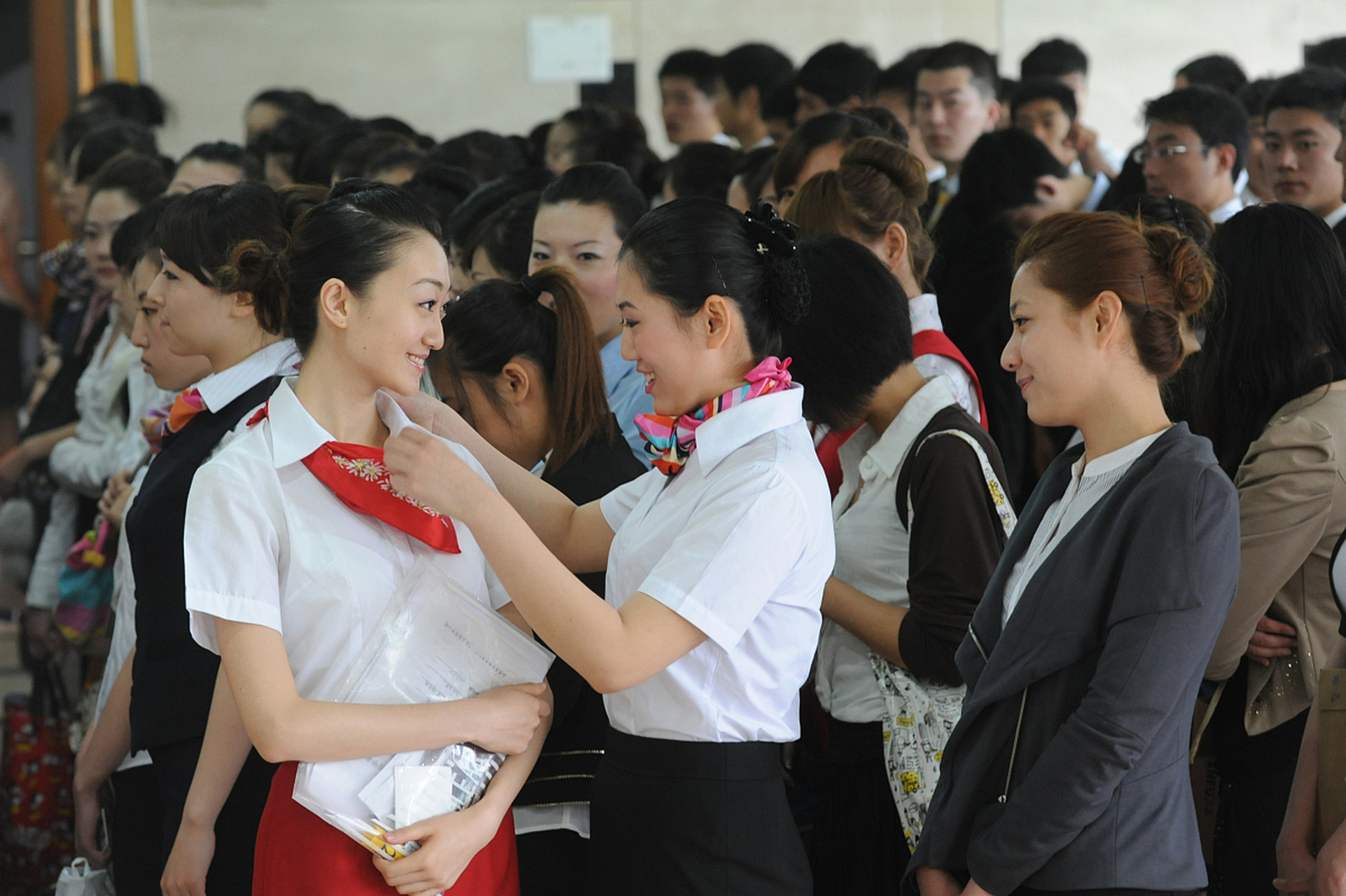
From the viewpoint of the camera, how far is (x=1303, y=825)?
1.94m

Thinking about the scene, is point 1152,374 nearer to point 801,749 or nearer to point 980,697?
point 980,697

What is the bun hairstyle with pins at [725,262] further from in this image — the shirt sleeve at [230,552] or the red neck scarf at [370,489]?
the shirt sleeve at [230,552]

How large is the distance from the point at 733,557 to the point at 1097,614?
47 cm

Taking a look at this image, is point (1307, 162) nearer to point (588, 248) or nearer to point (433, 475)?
point (588, 248)

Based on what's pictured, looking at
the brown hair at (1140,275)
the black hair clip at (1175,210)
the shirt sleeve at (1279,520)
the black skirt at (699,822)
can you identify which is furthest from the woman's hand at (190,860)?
the black hair clip at (1175,210)

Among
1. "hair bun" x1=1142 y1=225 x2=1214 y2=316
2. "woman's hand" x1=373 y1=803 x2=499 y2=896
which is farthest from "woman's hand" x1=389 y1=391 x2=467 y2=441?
"hair bun" x1=1142 y1=225 x2=1214 y2=316

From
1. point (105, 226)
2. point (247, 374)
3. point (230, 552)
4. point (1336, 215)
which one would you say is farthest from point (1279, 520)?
point (105, 226)

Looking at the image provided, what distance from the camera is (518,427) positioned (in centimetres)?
237

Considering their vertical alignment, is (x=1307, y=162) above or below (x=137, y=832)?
above

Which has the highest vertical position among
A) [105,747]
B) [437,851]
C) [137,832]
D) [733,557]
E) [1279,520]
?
[733,557]

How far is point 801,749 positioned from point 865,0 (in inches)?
253

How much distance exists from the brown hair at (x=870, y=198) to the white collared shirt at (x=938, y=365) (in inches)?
6.4

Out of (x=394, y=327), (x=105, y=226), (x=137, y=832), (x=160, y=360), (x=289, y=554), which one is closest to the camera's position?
(x=289, y=554)

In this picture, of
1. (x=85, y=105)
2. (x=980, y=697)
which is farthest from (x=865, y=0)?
(x=980, y=697)
